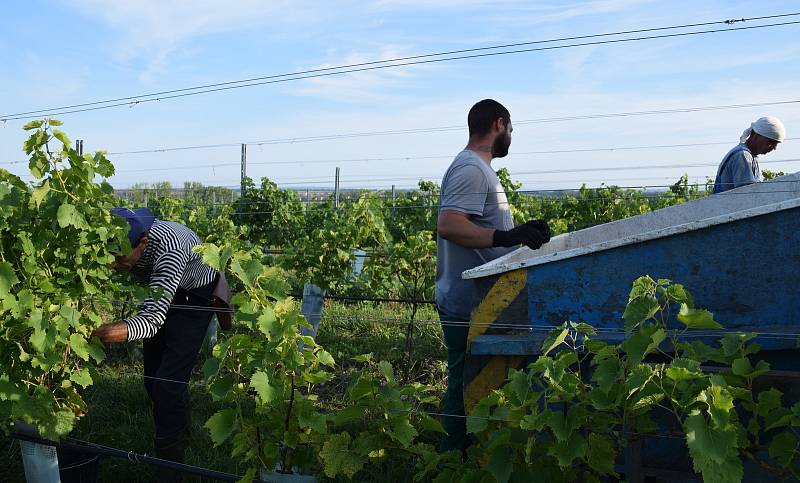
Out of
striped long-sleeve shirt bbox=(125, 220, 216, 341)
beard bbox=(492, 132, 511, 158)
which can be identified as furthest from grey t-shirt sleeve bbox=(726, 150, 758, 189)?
striped long-sleeve shirt bbox=(125, 220, 216, 341)

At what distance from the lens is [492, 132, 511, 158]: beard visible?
360cm

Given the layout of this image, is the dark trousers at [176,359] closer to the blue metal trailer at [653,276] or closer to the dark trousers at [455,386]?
the dark trousers at [455,386]

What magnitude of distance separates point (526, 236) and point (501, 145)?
1.76 ft

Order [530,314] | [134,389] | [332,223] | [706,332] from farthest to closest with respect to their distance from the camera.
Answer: [332,223]
[134,389]
[530,314]
[706,332]

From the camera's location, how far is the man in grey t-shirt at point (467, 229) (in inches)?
→ 133

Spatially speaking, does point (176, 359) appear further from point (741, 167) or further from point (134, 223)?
point (741, 167)

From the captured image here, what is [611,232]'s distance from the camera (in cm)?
410

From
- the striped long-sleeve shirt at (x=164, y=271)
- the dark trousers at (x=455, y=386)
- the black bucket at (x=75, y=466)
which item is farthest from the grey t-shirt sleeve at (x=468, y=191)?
the black bucket at (x=75, y=466)

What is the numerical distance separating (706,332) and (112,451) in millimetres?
2168

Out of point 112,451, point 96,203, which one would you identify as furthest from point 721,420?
point 96,203

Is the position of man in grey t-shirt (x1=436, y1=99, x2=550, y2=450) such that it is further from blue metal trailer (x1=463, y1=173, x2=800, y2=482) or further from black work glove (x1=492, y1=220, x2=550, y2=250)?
blue metal trailer (x1=463, y1=173, x2=800, y2=482)

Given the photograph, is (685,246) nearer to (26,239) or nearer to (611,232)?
(611,232)

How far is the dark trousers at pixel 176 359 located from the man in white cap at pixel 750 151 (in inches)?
128

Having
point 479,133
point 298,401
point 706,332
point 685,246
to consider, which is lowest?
point 298,401
